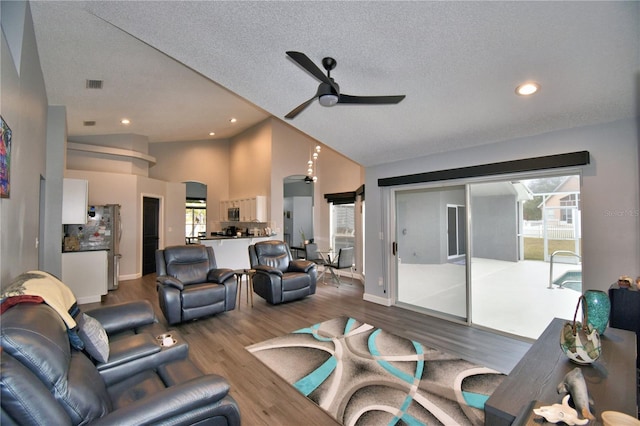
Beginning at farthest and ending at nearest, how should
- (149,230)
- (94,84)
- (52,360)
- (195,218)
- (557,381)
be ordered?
(195,218), (149,230), (94,84), (557,381), (52,360)

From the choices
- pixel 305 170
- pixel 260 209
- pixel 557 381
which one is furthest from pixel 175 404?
pixel 305 170

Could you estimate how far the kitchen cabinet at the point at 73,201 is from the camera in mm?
4812

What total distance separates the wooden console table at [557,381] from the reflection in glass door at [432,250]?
230 cm

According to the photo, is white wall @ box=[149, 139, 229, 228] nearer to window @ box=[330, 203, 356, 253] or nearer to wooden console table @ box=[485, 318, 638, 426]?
window @ box=[330, 203, 356, 253]

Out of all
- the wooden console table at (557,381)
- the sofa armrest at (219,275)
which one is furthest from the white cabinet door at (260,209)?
the wooden console table at (557,381)

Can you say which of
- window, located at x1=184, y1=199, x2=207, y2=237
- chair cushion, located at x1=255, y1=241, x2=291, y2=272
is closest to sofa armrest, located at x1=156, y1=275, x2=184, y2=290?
chair cushion, located at x1=255, y1=241, x2=291, y2=272

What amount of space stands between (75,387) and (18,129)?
7.09 ft

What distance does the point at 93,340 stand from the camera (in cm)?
172

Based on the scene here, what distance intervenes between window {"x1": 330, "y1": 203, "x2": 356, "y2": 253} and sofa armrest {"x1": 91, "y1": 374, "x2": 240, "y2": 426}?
6.42 m

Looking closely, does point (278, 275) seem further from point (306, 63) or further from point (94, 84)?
point (94, 84)

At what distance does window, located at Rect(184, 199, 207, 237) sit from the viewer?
39.8ft

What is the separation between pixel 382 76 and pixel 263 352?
314cm

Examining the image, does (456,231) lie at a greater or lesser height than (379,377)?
greater

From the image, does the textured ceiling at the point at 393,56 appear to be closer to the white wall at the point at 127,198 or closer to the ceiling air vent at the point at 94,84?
the ceiling air vent at the point at 94,84
